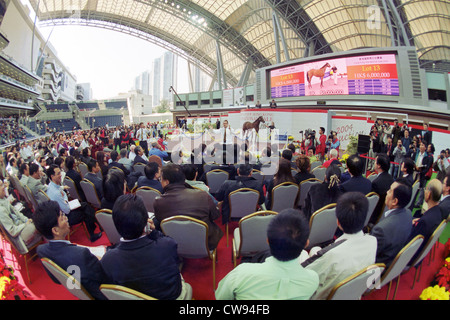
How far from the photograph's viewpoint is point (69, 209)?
345 cm

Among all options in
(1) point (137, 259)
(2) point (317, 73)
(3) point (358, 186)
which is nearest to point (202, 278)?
(1) point (137, 259)

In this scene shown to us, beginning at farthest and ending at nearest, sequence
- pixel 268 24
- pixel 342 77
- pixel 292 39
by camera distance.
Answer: pixel 292 39 < pixel 268 24 < pixel 342 77

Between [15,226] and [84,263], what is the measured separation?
1609 mm

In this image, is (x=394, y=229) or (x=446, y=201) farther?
(x=446, y=201)

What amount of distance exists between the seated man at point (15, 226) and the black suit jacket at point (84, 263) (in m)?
1.25

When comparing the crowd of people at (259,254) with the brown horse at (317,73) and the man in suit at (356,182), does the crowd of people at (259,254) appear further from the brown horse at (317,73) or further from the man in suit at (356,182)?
the brown horse at (317,73)

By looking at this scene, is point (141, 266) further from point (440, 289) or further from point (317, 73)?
point (317, 73)

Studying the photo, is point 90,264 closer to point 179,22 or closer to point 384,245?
point 384,245

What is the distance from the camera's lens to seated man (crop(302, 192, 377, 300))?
1.56 metres

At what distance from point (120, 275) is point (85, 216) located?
2485 millimetres

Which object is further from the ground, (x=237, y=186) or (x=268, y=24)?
(x=268, y=24)

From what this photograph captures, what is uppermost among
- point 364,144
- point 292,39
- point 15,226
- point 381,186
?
point 292,39

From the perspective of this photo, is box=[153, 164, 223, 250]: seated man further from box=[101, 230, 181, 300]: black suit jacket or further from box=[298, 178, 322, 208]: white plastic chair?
box=[298, 178, 322, 208]: white plastic chair

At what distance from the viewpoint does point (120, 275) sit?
5.24ft
